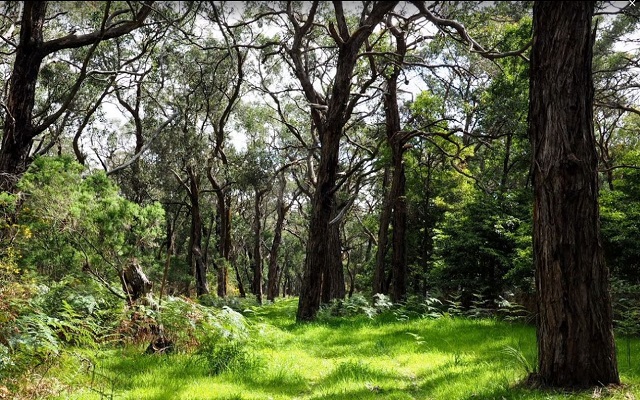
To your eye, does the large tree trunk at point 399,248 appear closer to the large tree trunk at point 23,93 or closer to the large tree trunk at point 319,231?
the large tree trunk at point 319,231

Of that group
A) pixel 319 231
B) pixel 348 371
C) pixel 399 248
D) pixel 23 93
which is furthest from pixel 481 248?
pixel 23 93

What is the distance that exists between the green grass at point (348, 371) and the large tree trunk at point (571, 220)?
34 centimetres

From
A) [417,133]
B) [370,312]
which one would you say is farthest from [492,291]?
[417,133]

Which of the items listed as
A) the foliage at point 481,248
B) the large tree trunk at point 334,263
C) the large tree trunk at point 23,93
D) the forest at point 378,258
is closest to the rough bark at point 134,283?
the forest at point 378,258

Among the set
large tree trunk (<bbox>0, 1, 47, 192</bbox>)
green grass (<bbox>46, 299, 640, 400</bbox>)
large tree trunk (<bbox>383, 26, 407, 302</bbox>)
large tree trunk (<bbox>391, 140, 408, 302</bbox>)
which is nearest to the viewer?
green grass (<bbox>46, 299, 640, 400</bbox>)

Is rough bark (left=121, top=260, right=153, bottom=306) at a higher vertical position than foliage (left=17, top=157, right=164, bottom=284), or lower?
lower

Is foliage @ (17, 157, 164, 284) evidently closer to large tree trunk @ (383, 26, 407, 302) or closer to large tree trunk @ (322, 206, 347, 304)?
large tree trunk @ (383, 26, 407, 302)

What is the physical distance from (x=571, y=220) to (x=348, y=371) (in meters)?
3.14

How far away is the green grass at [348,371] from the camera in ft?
15.2

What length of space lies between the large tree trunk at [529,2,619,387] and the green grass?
0.34m

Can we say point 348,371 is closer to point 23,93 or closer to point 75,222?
point 75,222

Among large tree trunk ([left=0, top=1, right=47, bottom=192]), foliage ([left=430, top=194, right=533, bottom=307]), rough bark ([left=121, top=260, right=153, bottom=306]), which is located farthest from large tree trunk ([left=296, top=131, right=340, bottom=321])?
large tree trunk ([left=0, top=1, right=47, bottom=192])

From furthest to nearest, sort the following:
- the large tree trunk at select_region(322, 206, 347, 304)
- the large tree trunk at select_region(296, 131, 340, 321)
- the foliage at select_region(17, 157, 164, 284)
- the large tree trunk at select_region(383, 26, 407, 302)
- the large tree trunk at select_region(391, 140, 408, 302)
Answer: the large tree trunk at select_region(322, 206, 347, 304), the large tree trunk at select_region(391, 140, 408, 302), the large tree trunk at select_region(383, 26, 407, 302), the large tree trunk at select_region(296, 131, 340, 321), the foliage at select_region(17, 157, 164, 284)

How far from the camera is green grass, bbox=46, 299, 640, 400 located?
4.64 metres
